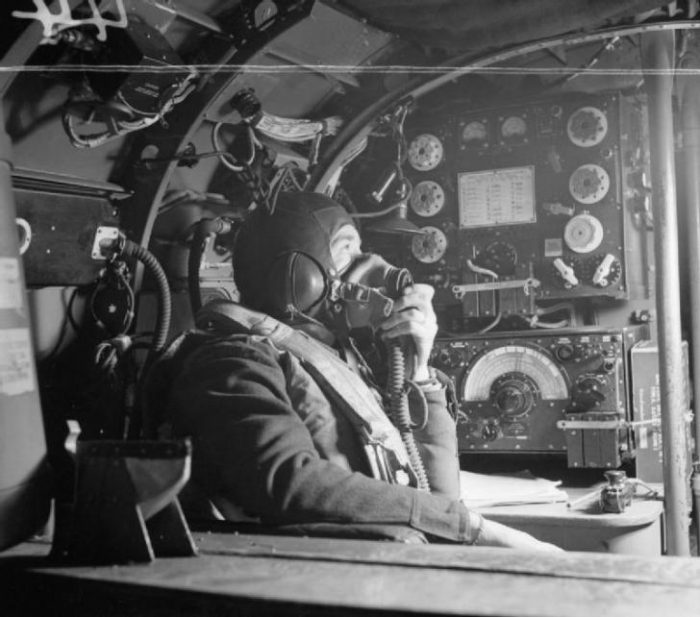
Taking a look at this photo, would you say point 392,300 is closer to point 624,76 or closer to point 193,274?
point 193,274

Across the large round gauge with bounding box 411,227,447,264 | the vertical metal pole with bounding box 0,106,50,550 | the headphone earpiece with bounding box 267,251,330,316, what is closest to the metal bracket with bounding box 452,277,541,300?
the large round gauge with bounding box 411,227,447,264

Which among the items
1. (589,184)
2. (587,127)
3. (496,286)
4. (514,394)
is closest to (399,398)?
(514,394)

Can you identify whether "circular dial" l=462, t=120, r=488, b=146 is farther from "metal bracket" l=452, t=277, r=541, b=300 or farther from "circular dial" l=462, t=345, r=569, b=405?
"circular dial" l=462, t=345, r=569, b=405

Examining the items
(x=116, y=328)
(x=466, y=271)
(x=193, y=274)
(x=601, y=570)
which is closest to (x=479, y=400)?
(x=466, y=271)

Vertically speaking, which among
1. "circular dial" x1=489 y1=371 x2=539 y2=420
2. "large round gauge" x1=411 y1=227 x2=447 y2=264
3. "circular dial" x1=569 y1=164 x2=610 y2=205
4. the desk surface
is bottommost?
the desk surface

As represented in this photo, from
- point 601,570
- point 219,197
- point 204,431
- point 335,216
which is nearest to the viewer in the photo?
point 601,570

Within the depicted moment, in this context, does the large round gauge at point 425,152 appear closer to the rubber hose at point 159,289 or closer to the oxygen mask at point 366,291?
the oxygen mask at point 366,291

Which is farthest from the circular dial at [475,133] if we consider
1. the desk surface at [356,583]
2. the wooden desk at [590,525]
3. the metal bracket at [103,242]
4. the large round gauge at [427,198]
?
the desk surface at [356,583]

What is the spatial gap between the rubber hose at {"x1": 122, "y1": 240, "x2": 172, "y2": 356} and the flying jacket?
0.62 ft

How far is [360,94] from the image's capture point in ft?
9.51

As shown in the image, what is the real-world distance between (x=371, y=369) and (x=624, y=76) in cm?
136

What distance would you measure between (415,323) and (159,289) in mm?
652

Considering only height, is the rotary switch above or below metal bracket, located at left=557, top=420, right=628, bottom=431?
above

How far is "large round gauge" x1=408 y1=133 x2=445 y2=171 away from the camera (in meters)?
3.18
